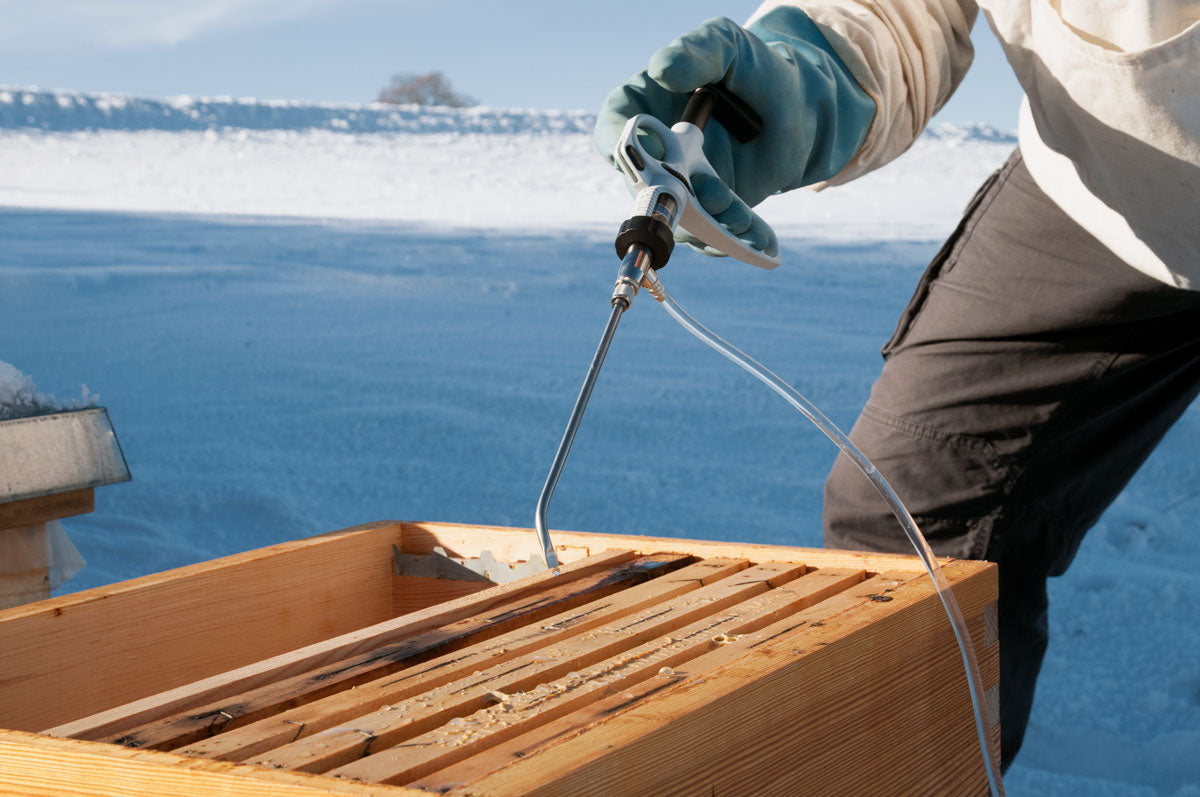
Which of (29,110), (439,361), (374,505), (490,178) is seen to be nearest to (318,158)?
(490,178)

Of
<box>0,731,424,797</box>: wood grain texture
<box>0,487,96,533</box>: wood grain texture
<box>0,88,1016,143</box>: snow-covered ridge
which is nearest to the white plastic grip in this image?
<box>0,731,424,797</box>: wood grain texture

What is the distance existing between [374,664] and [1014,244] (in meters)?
1.25

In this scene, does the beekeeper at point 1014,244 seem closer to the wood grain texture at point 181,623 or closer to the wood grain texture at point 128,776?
the wood grain texture at point 181,623

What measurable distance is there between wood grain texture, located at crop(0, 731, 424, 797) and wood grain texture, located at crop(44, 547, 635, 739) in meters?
0.03

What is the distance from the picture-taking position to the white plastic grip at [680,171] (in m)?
0.97

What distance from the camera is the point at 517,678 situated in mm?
683

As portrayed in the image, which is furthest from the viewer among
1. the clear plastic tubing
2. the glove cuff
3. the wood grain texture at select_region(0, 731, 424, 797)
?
the glove cuff

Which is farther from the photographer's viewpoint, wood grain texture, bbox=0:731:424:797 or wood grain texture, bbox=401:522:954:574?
wood grain texture, bbox=401:522:954:574

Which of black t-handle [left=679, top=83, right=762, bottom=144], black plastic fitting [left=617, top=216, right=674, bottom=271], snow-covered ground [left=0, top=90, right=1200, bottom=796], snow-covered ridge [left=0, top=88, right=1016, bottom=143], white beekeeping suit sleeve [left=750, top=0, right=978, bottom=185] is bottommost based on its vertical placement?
snow-covered ground [left=0, top=90, right=1200, bottom=796]

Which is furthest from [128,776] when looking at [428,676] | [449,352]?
[449,352]

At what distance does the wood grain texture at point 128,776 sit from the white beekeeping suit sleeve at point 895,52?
121 centimetres

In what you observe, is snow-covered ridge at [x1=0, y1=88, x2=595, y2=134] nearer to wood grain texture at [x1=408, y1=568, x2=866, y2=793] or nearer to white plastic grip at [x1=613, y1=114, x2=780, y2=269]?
white plastic grip at [x1=613, y1=114, x2=780, y2=269]

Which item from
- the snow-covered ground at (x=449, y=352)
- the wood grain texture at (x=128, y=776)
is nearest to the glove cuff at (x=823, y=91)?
the wood grain texture at (x=128, y=776)

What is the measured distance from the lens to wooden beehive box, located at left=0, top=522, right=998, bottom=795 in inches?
21.8
